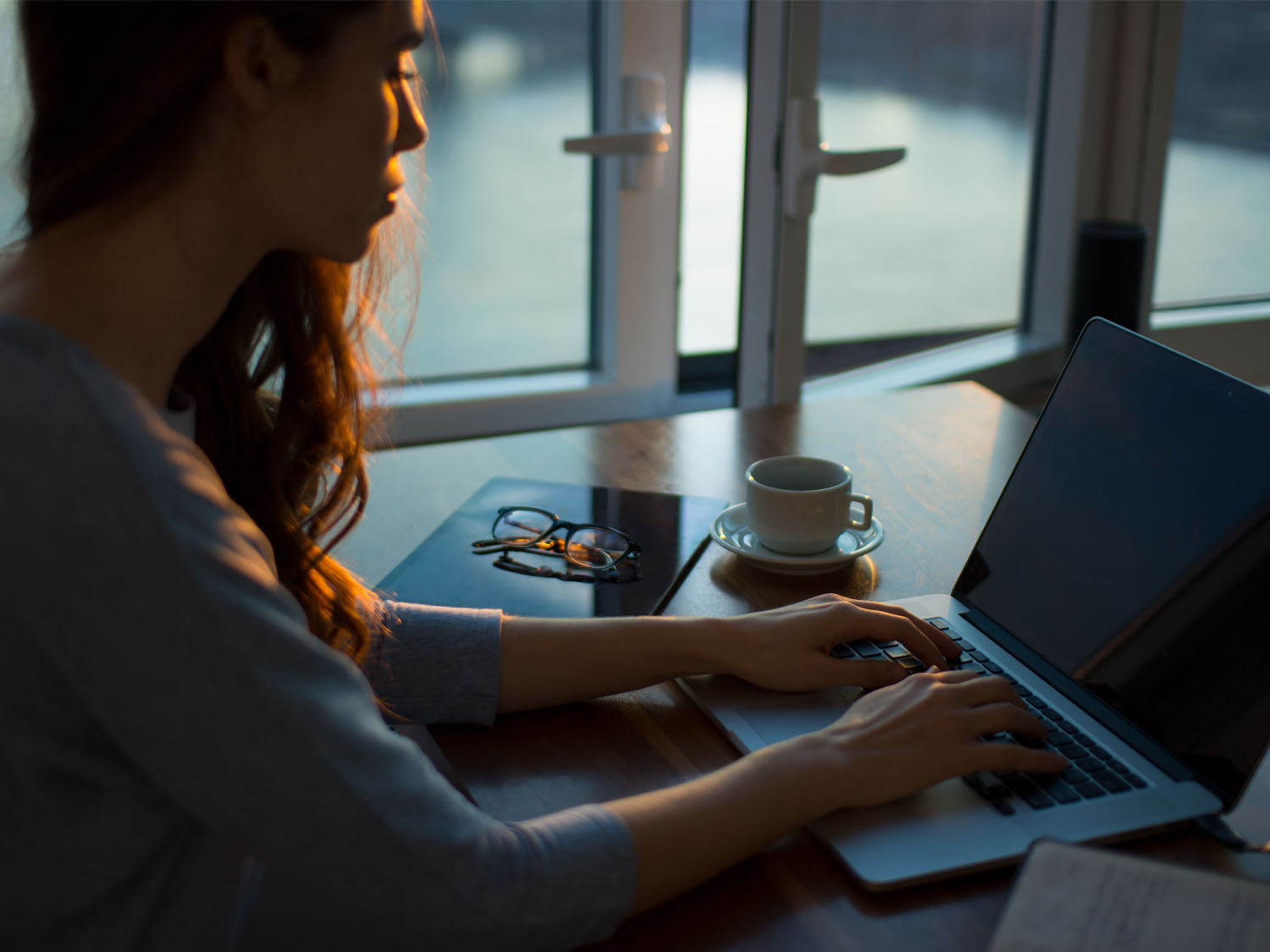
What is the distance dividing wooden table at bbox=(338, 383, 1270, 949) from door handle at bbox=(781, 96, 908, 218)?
505 mm

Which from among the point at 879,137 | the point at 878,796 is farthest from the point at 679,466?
the point at 879,137

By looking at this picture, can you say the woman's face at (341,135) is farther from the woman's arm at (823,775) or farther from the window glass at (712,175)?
the window glass at (712,175)

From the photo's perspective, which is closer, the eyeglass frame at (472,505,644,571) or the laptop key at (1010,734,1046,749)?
the laptop key at (1010,734,1046,749)

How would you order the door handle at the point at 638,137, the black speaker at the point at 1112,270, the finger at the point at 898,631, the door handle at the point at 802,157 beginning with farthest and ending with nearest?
the black speaker at the point at 1112,270 → the door handle at the point at 638,137 → the door handle at the point at 802,157 → the finger at the point at 898,631

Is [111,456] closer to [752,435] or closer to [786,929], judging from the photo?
[786,929]

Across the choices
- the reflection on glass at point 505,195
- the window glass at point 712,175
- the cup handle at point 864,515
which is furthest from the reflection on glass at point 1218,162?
the cup handle at point 864,515

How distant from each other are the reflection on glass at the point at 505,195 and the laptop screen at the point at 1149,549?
4.51 ft

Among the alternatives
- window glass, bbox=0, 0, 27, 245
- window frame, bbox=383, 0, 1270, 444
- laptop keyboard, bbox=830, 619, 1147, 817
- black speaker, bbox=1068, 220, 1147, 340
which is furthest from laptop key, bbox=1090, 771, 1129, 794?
black speaker, bbox=1068, 220, 1147, 340

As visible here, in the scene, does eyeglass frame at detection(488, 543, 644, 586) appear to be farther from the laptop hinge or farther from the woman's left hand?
the laptop hinge

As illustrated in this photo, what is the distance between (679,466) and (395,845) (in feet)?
2.45

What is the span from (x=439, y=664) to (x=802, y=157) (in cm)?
128

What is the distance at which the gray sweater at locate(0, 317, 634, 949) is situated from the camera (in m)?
0.52

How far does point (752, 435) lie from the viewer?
4.43ft

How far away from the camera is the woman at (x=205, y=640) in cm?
53
